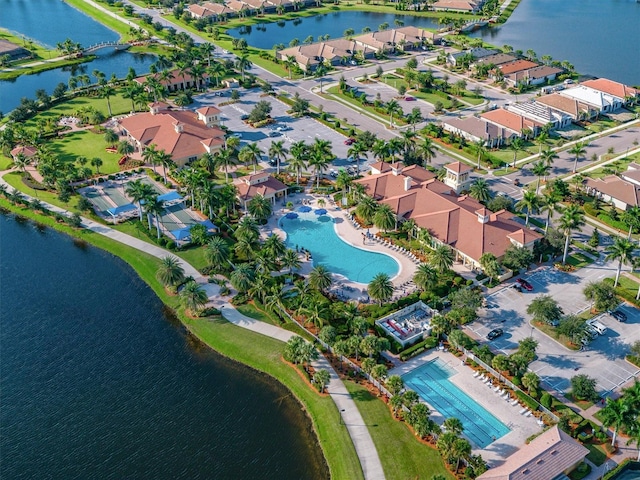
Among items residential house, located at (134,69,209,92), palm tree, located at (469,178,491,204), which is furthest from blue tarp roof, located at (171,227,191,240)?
residential house, located at (134,69,209,92)

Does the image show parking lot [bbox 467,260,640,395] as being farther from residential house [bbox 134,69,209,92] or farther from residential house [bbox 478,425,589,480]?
residential house [bbox 134,69,209,92]

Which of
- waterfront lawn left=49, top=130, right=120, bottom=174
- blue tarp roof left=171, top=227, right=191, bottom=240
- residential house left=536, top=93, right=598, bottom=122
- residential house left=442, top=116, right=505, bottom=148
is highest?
residential house left=536, top=93, right=598, bottom=122

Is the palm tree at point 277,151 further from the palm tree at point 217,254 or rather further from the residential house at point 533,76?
the residential house at point 533,76

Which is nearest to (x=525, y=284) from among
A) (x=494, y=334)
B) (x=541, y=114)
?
(x=494, y=334)

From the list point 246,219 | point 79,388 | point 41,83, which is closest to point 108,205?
point 246,219

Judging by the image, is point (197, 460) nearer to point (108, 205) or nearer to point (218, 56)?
point (108, 205)

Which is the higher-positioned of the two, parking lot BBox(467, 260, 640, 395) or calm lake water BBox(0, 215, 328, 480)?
parking lot BBox(467, 260, 640, 395)

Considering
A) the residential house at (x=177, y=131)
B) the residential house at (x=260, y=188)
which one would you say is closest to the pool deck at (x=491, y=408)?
the residential house at (x=260, y=188)

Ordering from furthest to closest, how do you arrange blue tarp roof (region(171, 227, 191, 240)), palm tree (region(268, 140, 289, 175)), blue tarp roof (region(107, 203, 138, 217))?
palm tree (region(268, 140, 289, 175))
blue tarp roof (region(107, 203, 138, 217))
blue tarp roof (region(171, 227, 191, 240))
